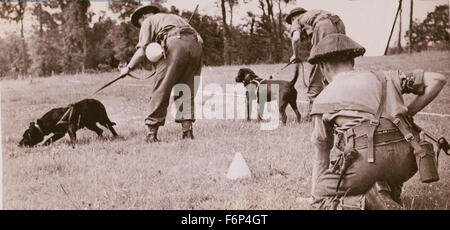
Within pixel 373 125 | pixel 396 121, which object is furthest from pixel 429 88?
pixel 373 125

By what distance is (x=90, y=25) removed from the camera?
3.54 meters

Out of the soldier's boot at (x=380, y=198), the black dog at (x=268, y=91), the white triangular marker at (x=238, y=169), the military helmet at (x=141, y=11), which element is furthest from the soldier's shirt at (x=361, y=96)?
the military helmet at (x=141, y=11)

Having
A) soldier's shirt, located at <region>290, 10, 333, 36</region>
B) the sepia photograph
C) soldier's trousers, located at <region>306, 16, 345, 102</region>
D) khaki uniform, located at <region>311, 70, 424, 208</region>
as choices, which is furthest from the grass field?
khaki uniform, located at <region>311, 70, 424, 208</region>

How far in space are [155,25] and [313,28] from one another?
1145 millimetres

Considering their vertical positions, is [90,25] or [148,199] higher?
[90,25]

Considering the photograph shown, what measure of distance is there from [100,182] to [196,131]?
2.56 feet

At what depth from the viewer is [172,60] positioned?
352 centimetres

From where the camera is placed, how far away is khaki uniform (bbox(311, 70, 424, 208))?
238cm

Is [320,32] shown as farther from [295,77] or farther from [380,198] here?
[380,198]

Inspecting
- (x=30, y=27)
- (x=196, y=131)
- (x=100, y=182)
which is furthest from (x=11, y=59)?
(x=196, y=131)

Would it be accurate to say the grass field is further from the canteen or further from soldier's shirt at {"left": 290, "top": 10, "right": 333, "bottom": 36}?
soldier's shirt at {"left": 290, "top": 10, "right": 333, "bottom": 36}

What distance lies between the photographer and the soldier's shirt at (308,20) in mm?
3445

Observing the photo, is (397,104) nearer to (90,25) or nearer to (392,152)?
(392,152)

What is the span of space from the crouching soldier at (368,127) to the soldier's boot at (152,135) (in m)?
1.40
